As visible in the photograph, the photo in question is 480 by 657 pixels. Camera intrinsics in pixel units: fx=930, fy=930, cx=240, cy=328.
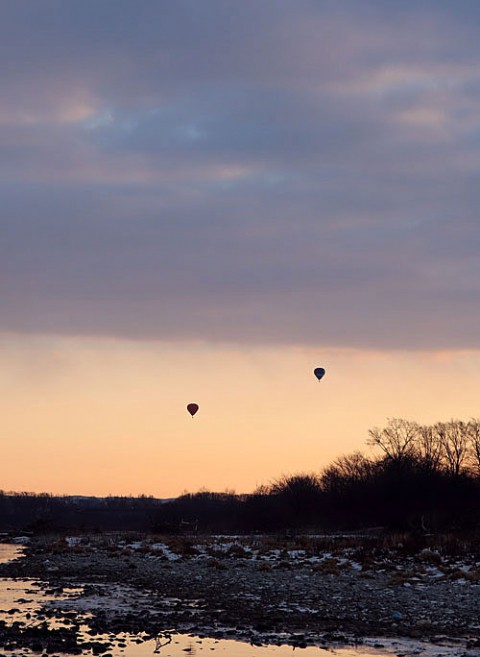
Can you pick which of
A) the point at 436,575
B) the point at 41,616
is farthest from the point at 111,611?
the point at 436,575

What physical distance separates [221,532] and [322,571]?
143ft

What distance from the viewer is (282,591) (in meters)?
32.3

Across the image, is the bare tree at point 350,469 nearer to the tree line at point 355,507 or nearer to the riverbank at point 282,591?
the tree line at point 355,507

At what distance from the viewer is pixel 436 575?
1368 inches

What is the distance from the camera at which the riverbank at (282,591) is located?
24281 mm

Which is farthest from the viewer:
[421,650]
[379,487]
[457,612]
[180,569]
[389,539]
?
[379,487]

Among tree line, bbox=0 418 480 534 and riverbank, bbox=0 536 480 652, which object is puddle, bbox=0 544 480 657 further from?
tree line, bbox=0 418 480 534

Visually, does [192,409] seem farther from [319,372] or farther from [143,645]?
[143,645]

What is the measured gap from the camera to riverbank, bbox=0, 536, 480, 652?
24281mm

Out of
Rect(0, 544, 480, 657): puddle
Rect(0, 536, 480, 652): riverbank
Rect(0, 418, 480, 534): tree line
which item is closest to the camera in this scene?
Rect(0, 544, 480, 657): puddle

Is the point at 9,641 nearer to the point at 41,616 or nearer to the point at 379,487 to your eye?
the point at 41,616

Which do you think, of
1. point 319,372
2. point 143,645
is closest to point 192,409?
point 319,372

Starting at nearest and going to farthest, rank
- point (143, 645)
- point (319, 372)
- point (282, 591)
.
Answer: point (143, 645) < point (282, 591) < point (319, 372)

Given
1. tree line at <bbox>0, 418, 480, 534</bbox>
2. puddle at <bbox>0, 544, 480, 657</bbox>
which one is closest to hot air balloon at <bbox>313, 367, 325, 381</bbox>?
tree line at <bbox>0, 418, 480, 534</bbox>
